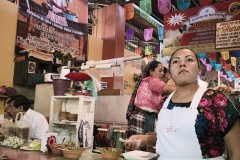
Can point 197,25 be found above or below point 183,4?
below

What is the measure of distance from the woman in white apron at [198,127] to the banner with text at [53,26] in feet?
15.4

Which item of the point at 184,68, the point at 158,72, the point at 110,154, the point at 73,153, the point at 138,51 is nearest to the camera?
the point at 184,68

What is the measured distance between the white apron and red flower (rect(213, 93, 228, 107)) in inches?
3.4

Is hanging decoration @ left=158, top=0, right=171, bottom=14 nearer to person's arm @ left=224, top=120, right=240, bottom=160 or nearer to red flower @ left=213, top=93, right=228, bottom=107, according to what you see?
red flower @ left=213, top=93, right=228, bottom=107

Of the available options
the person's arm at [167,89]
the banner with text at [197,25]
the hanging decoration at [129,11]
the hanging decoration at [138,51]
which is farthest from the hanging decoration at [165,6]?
the hanging decoration at [138,51]

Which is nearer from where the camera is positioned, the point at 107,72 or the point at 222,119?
the point at 222,119

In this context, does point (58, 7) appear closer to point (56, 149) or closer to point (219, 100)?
point (56, 149)

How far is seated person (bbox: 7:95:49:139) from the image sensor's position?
11.7 ft

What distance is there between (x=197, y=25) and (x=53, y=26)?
3221 millimetres

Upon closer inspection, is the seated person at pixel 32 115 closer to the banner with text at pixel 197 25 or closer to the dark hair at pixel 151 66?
the dark hair at pixel 151 66

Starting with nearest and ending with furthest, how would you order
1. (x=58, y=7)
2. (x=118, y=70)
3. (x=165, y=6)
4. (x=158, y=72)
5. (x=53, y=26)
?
1. (x=158, y=72)
2. (x=118, y=70)
3. (x=165, y=6)
4. (x=53, y=26)
5. (x=58, y=7)

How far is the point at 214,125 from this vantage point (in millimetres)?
1489

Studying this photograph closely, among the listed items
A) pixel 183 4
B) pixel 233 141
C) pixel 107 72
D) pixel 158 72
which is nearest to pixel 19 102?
pixel 107 72

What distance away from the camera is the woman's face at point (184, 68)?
5.37 ft
